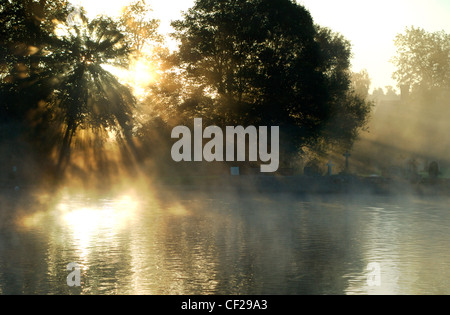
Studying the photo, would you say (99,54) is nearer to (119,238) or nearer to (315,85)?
(315,85)

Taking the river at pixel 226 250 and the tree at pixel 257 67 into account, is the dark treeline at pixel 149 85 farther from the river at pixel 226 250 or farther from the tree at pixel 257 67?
the river at pixel 226 250

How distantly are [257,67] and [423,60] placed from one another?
6380cm

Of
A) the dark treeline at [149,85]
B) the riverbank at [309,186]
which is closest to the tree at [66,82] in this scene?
the dark treeline at [149,85]

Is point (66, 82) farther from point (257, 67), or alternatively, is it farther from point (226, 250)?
point (226, 250)

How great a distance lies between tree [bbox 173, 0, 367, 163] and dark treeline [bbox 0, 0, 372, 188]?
8 cm

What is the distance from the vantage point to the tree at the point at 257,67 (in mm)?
50000

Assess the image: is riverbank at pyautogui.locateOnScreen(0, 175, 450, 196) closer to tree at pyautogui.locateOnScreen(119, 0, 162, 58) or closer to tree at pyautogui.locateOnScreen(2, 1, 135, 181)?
tree at pyautogui.locateOnScreen(2, 1, 135, 181)

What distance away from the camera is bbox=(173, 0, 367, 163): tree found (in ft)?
Result: 164

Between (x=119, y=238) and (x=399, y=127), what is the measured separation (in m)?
78.6

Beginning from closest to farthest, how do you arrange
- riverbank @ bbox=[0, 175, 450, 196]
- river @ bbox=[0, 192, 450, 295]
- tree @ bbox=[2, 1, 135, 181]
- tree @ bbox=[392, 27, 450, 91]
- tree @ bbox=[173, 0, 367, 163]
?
river @ bbox=[0, 192, 450, 295] < riverbank @ bbox=[0, 175, 450, 196] < tree @ bbox=[2, 1, 135, 181] < tree @ bbox=[173, 0, 367, 163] < tree @ bbox=[392, 27, 450, 91]

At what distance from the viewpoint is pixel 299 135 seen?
50219 millimetres

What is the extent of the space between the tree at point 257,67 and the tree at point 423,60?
5853 centimetres

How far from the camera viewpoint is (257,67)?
5144cm

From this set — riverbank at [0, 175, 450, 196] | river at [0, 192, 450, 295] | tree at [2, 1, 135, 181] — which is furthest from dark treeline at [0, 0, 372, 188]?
river at [0, 192, 450, 295]
